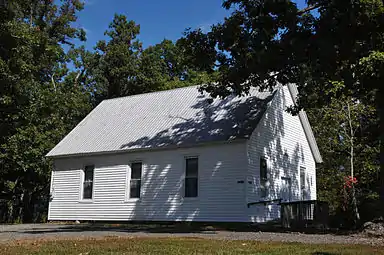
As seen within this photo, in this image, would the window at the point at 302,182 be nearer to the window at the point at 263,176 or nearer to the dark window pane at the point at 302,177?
the dark window pane at the point at 302,177

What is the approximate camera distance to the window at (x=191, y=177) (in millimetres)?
20578

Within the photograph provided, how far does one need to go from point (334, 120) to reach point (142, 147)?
414 inches

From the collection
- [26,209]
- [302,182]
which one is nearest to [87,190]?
[26,209]

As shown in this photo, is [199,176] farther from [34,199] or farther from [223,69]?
[34,199]

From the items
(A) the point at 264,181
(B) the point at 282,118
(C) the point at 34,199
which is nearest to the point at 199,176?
(A) the point at 264,181

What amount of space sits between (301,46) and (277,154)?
9608 millimetres

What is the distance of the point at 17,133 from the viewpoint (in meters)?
26.2

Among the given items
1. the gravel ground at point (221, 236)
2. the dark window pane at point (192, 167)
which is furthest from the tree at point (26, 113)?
the gravel ground at point (221, 236)

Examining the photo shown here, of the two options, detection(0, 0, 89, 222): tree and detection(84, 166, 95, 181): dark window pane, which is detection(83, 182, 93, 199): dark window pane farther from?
detection(0, 0, 89, 222): tree

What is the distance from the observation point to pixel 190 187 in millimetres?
20688

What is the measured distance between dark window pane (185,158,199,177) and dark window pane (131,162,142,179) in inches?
111

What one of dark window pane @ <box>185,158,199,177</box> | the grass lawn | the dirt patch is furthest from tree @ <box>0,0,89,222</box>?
the dirt patch

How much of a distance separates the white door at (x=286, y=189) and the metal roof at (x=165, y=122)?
13.0 feet

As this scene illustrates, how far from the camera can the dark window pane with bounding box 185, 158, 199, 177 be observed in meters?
20.7
